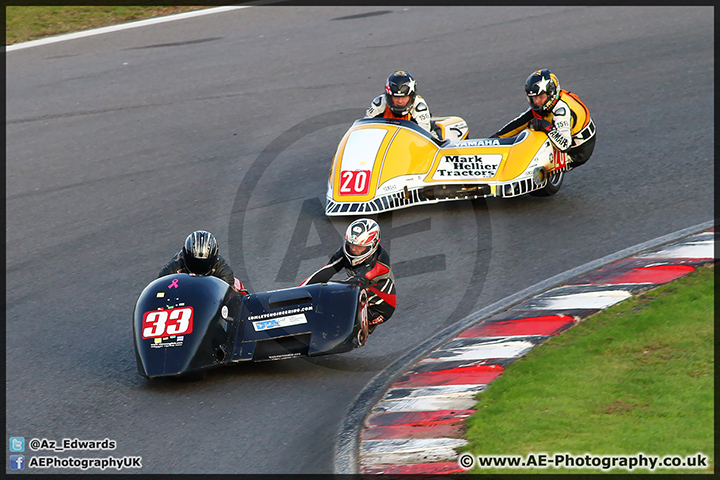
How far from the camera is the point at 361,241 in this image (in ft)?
22.0

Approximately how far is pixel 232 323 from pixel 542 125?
4178 millimetres

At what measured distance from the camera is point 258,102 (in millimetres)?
12109

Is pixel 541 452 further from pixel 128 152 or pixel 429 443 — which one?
pixel 128 152

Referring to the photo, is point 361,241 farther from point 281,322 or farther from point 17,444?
point 17,444

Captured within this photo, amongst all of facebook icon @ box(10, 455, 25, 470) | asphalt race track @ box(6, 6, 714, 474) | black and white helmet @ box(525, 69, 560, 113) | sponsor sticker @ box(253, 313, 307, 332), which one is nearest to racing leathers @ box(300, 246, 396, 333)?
asphalt race track @ box(6, 6, 714, 474)

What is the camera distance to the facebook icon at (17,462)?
5.13 meters

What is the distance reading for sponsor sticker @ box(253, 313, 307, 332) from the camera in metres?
6.16

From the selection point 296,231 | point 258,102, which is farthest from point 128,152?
point 296,231

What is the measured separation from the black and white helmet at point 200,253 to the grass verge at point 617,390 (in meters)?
2.25

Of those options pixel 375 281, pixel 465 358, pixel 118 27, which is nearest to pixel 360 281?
pixel 375 281

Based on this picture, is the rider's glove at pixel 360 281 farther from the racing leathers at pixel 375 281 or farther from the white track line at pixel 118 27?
the white track line at pixel 118 27

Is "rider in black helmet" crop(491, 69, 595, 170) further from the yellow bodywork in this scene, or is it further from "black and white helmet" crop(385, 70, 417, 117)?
"black and white helmet" crop(385, 70, 417, 117)
